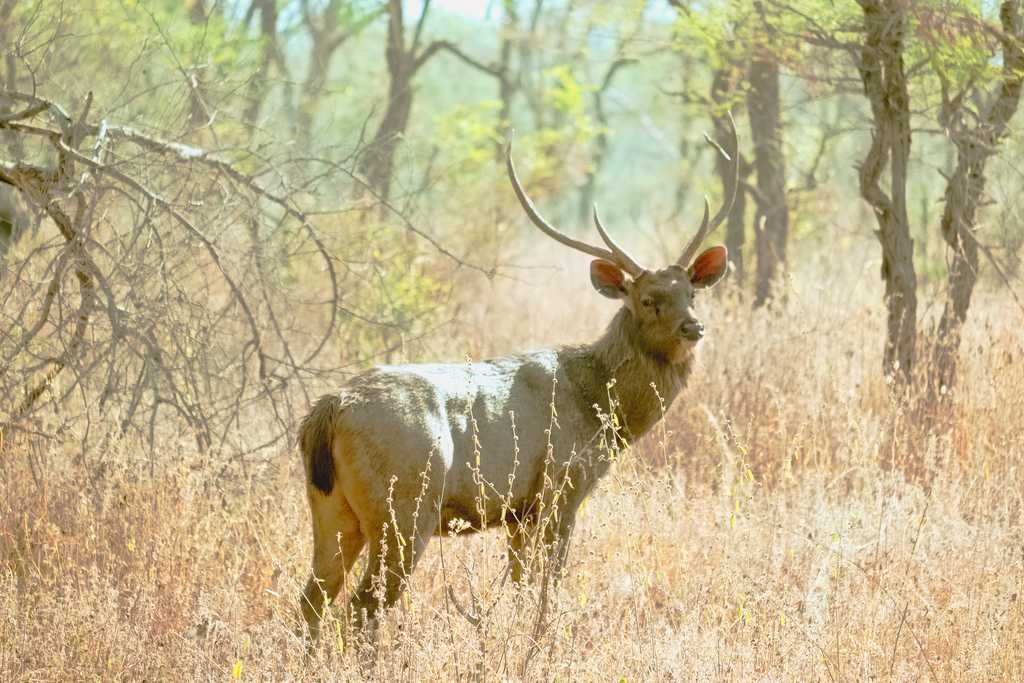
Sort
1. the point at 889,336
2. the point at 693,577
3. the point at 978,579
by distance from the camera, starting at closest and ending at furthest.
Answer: the point at 978,579 < the point at 693,577 < the point at 889,336

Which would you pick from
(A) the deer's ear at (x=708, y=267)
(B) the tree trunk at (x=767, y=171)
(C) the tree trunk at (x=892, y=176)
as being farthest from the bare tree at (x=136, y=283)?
(B) the tree trunk at (x=767, y=171)

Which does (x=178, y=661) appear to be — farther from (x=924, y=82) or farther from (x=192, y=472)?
(x=924, y=82)

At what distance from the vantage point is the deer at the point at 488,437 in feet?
17.7

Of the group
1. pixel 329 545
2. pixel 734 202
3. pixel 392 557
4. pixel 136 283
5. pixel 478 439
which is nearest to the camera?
pixel 392 557

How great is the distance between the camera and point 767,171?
12656 mm

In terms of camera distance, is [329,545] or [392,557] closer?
[392,557]

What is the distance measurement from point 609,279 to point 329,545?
7.25ft

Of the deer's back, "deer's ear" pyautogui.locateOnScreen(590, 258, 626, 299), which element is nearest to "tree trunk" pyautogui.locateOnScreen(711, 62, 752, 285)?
"deer's ear" pyautogui.locateOnScreen(590, 258, 626, 299)

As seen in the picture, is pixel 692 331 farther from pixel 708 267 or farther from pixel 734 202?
pixel 734 202

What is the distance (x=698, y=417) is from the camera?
8.74 meters

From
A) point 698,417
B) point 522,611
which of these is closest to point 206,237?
point 522,611

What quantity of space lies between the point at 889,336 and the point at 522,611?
4.77m

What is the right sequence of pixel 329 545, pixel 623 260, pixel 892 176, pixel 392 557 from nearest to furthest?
pixel 392 557, pixel 329 545, pixel 623 260, pixel 892 176

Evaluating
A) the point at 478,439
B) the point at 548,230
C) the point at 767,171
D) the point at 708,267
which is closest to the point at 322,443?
the point at 478,439
